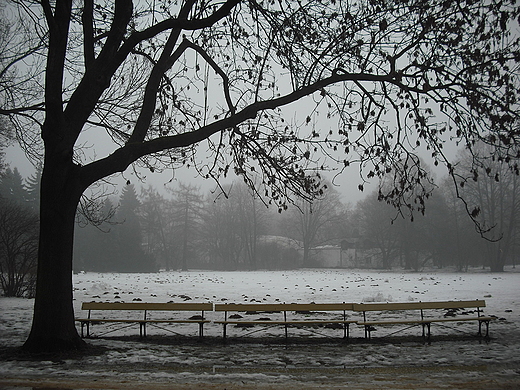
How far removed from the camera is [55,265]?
8.38 metres

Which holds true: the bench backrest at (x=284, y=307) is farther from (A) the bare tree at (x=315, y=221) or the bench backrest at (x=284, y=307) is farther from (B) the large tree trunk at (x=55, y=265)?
(A) the bare tree at (x=315, y=221)

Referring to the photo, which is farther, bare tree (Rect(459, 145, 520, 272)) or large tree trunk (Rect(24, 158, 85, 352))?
bare tree (Rect(459, 145, 520, 272))

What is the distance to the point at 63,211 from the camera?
28.2 feet

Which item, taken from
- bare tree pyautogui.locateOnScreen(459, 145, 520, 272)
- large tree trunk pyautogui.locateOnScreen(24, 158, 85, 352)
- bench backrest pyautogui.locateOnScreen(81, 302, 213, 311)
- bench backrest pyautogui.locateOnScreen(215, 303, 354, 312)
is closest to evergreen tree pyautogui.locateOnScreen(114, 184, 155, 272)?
bare tree pyautogui.locateOnScreen(459, 145, 520, 272)

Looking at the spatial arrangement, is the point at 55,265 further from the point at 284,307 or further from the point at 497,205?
the point at 497,205

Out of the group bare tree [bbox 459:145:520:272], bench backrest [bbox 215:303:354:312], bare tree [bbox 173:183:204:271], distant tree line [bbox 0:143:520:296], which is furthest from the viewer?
bare tree [bbox 173:183:204:271]

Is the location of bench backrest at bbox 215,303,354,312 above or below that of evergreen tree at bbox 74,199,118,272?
below

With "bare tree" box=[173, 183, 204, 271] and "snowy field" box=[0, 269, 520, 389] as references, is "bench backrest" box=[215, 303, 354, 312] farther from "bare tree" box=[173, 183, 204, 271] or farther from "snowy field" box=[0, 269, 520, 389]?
"bare tree" box=[173, 183, 204, 271]

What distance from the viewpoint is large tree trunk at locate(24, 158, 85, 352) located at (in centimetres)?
819

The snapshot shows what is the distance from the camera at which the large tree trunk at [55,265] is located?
26.9ft

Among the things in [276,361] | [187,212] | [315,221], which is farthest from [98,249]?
[276,361]

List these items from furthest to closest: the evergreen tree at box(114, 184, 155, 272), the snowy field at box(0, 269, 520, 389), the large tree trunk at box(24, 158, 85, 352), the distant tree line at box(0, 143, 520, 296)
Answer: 1. the evergreen tree at box(114, 184, 155, 272)
2. the distant tree line at box(0, 143, 520, 296)
3. the large tree trunk at box(24, 158, 85, 352)
4. the snowy field at box(0, 269, 520, 389)

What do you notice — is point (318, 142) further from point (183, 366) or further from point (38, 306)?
point (38, 306)

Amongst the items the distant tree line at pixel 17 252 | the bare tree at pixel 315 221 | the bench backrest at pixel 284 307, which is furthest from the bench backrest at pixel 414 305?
the bare tree at pixel 315 221
